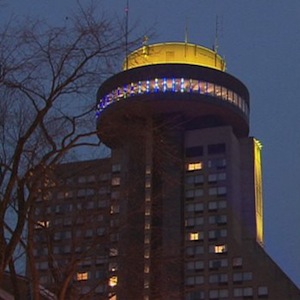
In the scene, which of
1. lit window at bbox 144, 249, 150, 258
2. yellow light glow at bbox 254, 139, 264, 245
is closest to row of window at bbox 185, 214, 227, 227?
yellow light glow at bbox 254, 139, 264, 245

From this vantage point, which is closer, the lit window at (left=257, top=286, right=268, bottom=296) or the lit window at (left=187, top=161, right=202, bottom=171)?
the lit window at (left=257, top=286, right=268, bottom=296)

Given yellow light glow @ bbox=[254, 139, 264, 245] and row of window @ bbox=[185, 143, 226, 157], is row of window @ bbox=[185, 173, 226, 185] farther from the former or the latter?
yellow light glow @ bbox=[254, 139, 264, 245]

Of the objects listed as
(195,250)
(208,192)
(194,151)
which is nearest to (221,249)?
(195,250)

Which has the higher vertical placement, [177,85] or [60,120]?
[177,85]

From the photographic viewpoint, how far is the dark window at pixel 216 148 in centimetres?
14819

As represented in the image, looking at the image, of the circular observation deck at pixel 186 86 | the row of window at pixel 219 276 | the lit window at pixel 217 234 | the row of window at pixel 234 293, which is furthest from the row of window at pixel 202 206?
the row of window at pixel 234 293

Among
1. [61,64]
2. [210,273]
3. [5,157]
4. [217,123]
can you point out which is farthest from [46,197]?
[217,123]

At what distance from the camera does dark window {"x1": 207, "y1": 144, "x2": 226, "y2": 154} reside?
14819cm

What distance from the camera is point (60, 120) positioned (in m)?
21.4

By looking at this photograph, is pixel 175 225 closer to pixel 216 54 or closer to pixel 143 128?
pixel 216 54

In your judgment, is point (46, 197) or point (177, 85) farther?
point (177, 85)

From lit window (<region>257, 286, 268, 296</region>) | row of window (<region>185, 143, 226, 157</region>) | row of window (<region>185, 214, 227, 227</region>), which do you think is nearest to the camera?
lit window (<region>257, 286, 268, 296</region>)

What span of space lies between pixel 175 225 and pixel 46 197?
123153mm

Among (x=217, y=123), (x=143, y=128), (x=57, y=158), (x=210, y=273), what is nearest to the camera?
(x=57, y=158)
